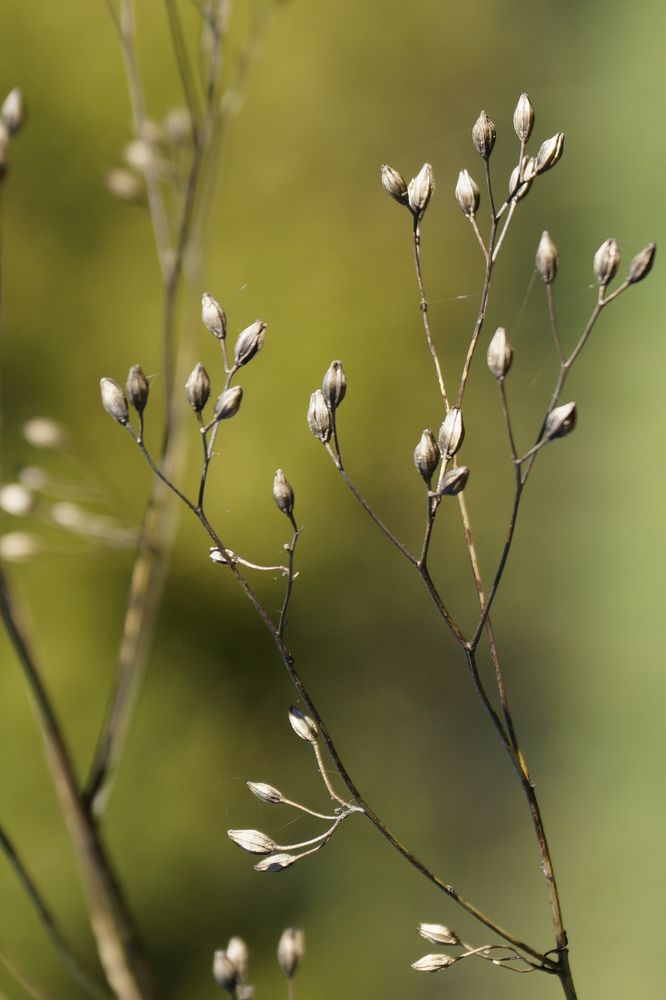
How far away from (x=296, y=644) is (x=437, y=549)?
0.23 metres

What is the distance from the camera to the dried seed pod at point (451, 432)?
26cm

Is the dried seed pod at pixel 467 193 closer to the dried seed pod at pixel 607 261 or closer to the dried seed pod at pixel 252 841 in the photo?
the dried seed pod at pixel 607 261

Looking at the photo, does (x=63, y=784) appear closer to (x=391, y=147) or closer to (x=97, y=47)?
(x=97, y=47)

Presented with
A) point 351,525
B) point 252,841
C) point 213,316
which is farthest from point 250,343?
point 351,525

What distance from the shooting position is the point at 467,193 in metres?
0.29

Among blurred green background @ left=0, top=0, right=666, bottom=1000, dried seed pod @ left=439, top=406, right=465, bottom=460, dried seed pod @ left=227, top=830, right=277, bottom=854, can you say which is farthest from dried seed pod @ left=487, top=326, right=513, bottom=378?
blurred green background @ left=0, top=0, right=666, bottom=1000

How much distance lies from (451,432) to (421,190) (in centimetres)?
8

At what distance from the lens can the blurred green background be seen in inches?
38.5

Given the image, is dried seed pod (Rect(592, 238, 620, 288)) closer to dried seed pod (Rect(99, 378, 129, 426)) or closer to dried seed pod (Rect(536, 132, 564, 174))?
dried seed pod (Rect(536, 132, 564, 174))

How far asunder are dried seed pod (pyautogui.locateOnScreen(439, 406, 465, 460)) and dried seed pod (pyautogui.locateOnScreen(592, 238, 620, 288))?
0.19ft

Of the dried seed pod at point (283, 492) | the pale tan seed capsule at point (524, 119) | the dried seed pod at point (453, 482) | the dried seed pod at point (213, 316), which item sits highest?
the pale tan seed capsule at point (524, 119)

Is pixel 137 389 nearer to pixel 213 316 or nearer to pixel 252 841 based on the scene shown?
pixel 213 316

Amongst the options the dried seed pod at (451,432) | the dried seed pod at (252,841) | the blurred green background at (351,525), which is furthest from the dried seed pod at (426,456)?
the blurred green background at (351,525)

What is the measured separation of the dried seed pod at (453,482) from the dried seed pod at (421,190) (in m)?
0.08
